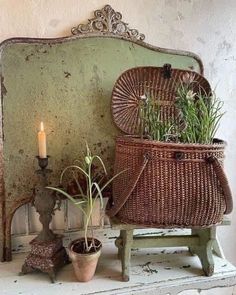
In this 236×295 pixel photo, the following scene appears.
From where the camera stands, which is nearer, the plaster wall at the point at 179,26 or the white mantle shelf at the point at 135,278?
the white mantle shelf at the point at 135,278

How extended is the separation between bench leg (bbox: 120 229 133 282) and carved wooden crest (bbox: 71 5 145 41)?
1.94ft

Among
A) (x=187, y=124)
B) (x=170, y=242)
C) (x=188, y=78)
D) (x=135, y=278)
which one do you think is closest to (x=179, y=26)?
(x=188, y=78)

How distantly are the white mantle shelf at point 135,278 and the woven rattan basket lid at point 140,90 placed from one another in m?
0.39

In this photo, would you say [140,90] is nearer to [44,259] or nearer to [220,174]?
[220,174]

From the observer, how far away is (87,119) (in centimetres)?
99

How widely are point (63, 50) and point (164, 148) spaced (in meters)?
0.43

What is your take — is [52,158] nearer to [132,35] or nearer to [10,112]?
[10,112]

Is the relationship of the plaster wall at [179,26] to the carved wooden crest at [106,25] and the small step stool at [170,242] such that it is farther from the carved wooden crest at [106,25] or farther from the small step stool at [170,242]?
the small step stool at [170,242]

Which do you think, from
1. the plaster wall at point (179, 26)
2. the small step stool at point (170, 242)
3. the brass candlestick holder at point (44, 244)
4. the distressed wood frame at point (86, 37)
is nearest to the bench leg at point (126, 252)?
the small step stool at point (170, 242)

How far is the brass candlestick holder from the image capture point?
0.84m

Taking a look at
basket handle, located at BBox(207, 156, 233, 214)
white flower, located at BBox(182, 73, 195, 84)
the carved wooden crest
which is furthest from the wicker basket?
the carved wooden crest

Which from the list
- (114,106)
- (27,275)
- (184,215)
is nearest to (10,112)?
(114,106)

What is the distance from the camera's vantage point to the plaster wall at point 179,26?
96 centimetres

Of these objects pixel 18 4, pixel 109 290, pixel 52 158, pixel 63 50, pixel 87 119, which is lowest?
pixel 109 290
